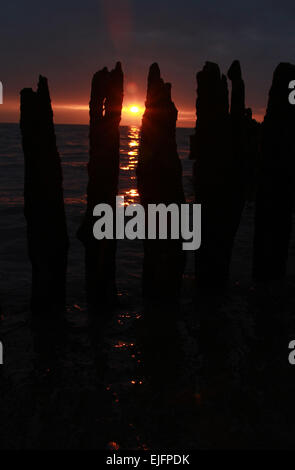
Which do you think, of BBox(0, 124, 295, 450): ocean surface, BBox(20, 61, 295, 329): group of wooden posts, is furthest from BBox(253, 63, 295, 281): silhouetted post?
BBox(0, 124, 295, 450): ocean surface

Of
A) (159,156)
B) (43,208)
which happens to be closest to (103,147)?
(159,156)

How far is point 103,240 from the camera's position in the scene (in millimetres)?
7738

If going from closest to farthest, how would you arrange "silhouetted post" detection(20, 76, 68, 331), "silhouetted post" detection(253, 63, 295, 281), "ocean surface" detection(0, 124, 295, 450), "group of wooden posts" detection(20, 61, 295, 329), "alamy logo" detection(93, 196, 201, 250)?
"ocean surface" detection(0, 124, 295, 450)
"silhouetted post" detection(20, 76, 68, 331)
"group of wooden posts" detection(20, 61, 295, 329)
"alamy logo" detection(93, 196, 201, 250)
"silhouetted post" detection(253, 63, 295, 281)

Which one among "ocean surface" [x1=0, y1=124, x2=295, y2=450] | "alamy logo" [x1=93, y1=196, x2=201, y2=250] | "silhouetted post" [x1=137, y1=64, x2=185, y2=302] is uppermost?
"silhouetted post" [x1=137, y1=64, x2=185, y2=302]

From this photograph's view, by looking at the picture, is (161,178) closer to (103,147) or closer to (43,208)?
(103,147)

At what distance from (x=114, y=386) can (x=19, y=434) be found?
1480 millimetres

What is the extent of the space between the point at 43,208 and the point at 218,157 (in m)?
3.53

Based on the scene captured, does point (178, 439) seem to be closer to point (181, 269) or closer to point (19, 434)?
point (19, 434)

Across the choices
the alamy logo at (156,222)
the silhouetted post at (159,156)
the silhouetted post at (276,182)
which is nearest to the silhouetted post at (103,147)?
the alamy logo at (156,222)

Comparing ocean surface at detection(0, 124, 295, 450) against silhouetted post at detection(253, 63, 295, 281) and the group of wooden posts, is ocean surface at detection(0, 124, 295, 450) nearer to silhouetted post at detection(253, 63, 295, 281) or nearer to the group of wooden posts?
the group of wooden posts

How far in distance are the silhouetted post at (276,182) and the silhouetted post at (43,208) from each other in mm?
4227

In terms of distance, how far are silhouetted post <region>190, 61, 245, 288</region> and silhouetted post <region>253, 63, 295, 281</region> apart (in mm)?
595

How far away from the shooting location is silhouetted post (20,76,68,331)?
684 centimetres

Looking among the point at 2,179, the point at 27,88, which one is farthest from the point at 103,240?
the point at 2,179
